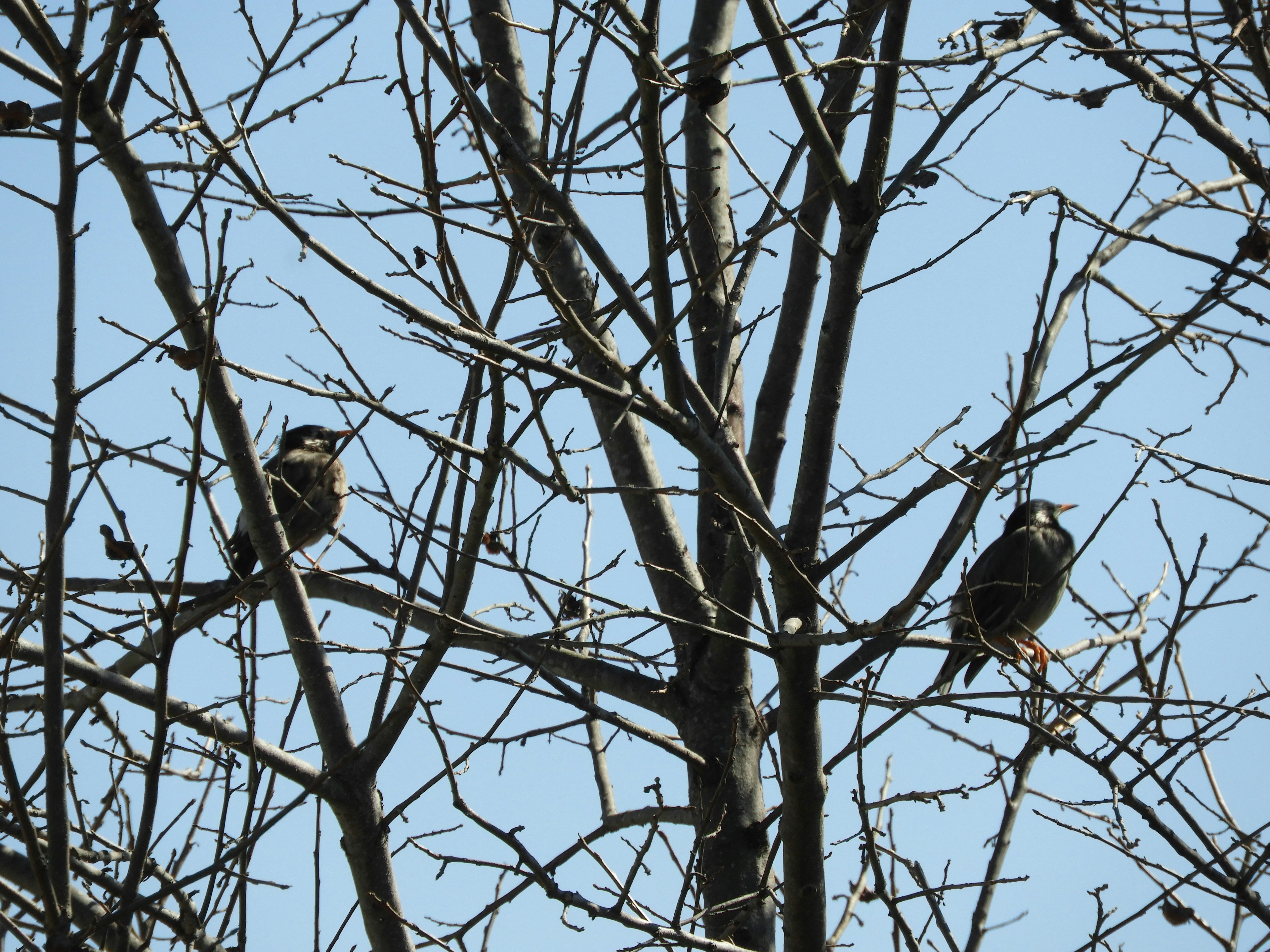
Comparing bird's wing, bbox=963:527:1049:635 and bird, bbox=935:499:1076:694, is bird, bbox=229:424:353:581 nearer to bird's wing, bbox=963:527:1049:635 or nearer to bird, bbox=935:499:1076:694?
bird, bbox=935:499:1076:694

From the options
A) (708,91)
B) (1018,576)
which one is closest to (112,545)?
(708,91)

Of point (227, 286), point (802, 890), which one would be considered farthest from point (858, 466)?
point (227, 286)

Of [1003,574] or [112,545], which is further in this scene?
[1003,574]

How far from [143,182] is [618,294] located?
168 cm

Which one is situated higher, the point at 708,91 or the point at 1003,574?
the point at 1003,574

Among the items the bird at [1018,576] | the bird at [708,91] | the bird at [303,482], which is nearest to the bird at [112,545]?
the bird at [708,91]

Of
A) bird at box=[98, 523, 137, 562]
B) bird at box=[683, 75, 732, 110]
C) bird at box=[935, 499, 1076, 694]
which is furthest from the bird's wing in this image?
bird at box=[98, 523, 137, 562]

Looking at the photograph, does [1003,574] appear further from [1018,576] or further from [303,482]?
[303,482]

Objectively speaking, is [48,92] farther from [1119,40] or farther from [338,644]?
[1119,40]

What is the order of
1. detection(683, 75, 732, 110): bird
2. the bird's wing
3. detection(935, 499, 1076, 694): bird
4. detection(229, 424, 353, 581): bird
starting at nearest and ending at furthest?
detection(683, 75, 732, 110): bird
detection(935, 499, 1076, 694): bird
the bird's wing
detection(229, 424, 353, 581): bird

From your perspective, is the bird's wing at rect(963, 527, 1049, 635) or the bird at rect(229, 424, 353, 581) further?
the bird at rect(229, 424, 353, 581)

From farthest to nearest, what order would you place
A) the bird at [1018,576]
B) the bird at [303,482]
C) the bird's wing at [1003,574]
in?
the bird at [303,482], the bird's wing at [1003,574], the bird at [1018,576]

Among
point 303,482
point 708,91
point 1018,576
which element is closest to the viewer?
point 708,91

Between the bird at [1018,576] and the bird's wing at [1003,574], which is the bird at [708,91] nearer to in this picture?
the bird at [1018,576]
